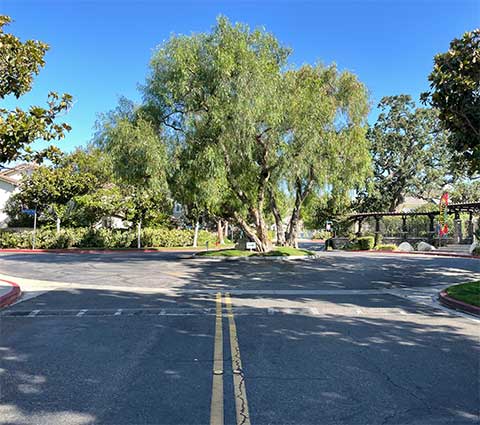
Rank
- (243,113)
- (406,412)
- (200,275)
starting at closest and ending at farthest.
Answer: (406,412) < (200,275) < (243,113)

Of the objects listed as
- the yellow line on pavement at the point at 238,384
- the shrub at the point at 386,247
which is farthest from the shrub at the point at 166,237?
the yellow line on pavement at the point at 238,384

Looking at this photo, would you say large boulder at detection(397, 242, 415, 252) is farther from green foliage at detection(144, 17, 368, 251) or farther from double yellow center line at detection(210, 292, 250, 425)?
double yellow center line at detection(210, 292, 250, 425)

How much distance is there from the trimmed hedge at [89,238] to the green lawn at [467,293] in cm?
2926

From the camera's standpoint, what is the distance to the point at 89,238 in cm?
3516

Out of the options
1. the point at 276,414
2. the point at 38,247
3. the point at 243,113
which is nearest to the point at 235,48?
the point at 243,113

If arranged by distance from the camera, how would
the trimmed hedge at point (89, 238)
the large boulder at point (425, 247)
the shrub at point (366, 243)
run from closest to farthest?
the large boulder at point (425, 247), the trimmed hedge at point (89, 238), the shrub at point (366, 243)

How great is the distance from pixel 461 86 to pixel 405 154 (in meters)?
35.4

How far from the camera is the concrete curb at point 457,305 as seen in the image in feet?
29.9

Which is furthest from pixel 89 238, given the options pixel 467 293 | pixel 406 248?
pixel 467 293

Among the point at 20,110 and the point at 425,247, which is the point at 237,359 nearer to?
the point at 20,110

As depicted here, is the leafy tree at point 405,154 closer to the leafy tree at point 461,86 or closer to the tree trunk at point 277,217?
the tree trunk at point 277,217

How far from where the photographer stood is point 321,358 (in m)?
5.70

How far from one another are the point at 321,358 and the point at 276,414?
1926mm

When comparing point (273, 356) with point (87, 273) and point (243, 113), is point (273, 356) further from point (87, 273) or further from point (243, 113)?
point (243, 113)
